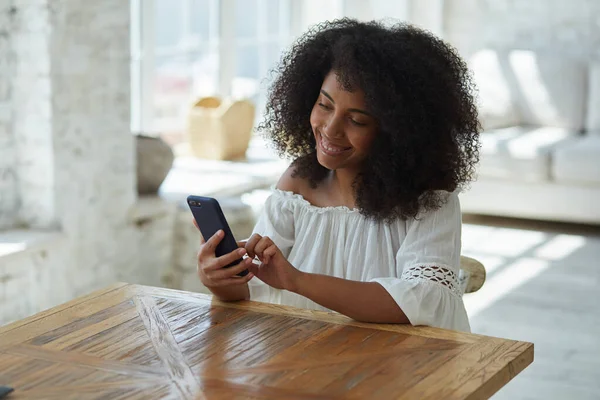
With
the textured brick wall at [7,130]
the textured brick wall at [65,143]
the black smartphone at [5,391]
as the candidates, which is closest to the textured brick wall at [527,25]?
the textured brick wall at [65,143]

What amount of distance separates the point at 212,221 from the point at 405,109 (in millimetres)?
476

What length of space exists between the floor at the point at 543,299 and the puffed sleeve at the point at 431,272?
5.09 ft

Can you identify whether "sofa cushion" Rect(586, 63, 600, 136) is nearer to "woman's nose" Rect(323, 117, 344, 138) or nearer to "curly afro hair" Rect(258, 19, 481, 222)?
"curly afro hair" Rect(258, 19, 481, 222)

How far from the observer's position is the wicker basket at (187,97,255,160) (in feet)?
18.6

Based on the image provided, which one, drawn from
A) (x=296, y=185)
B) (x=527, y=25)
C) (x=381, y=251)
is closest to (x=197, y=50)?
(x=527, y=25)

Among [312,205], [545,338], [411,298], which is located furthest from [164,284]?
[411,298]

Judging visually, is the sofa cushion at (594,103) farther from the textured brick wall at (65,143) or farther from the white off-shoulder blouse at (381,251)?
the white off-shoulder blouse at (381,251)

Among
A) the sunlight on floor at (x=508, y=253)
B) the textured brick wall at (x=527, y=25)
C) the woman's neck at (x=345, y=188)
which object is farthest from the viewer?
the textured brick wall at (x=527, y=25)

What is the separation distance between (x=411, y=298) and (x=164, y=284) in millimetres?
2857

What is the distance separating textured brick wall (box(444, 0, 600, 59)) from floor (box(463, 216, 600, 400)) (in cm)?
182

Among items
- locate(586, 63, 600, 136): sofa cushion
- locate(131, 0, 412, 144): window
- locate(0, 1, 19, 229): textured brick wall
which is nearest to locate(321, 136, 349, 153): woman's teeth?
locate(0, 1, 19, 229): textured brick wall

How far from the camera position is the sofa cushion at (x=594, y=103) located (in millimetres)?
6801

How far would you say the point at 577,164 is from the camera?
6.14 meters

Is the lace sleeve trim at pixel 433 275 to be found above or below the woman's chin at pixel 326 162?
below
